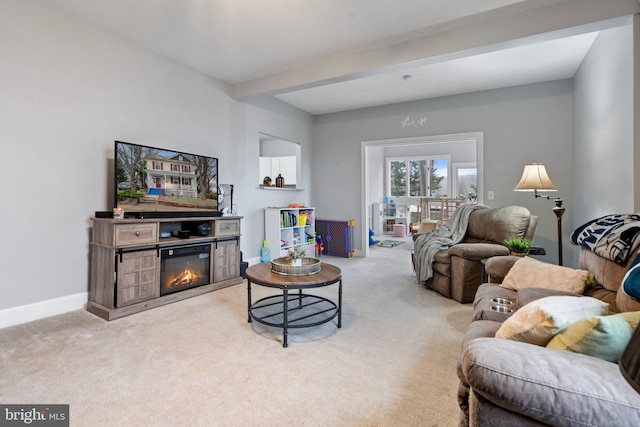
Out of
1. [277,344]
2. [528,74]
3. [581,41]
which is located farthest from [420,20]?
[277,344]

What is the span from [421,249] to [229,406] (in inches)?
117

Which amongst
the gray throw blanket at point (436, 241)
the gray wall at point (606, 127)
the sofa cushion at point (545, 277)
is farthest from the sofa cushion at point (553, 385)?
the gray throw blanket at point (436, 241)

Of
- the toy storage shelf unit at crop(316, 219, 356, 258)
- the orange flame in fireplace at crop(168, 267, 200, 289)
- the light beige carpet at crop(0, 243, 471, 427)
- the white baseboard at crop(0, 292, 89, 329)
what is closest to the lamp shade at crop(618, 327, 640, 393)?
the light beige carpet at crop(0, 243, 471, 427)

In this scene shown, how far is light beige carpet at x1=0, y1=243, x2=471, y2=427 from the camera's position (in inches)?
62.7

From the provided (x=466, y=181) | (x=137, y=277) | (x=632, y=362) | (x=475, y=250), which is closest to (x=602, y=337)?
(x=632, y=362)

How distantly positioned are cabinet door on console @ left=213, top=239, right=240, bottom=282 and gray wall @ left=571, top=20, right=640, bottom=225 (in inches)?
156

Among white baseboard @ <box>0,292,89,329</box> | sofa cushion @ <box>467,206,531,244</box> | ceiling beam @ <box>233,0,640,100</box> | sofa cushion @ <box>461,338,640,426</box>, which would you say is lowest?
white baseboard @ <box>0,292,89,329</box>

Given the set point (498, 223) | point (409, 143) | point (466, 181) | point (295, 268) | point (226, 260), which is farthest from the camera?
point (466, 181)

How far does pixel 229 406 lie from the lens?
5.38 feet

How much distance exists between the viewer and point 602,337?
937mm

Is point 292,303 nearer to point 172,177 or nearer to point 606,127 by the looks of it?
point 172,177

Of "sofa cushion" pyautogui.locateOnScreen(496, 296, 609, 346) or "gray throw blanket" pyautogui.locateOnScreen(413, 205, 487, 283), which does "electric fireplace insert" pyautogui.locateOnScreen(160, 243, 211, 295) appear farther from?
"sofa cushion" pyautogui.locateOnScreen(496, 296, 609, 346)

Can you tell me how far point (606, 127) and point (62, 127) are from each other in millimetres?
5222

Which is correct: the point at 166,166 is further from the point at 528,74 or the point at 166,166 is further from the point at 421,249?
the point at 528,74
